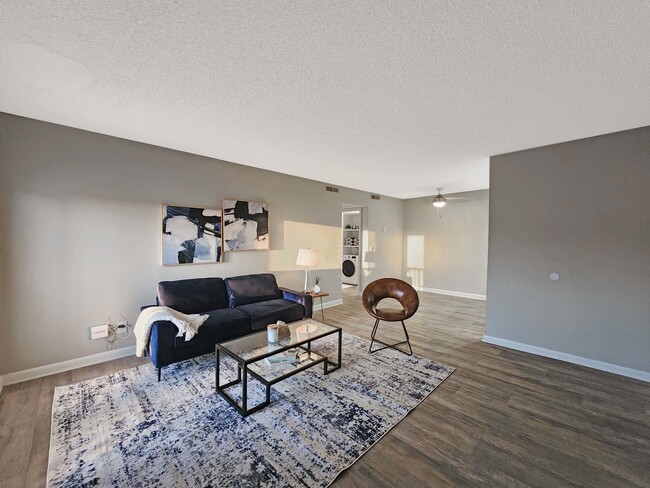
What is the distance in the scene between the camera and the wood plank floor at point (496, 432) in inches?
63.1

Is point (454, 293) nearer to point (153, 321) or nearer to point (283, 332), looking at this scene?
point (283, 332)

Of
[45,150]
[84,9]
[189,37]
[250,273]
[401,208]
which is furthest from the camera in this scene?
[401,208]

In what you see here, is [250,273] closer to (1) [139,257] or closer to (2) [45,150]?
(1) [139,257]

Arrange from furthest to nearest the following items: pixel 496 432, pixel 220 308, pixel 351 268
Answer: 1. pixel 351 268
2. pixel 220 308
3. pixel 496 432

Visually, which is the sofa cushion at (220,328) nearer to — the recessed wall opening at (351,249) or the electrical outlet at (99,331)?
the electrical outlet at (99,331)

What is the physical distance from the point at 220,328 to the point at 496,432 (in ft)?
8.61

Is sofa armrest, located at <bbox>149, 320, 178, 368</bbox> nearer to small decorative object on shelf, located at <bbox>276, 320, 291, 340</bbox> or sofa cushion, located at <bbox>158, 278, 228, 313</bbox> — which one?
sofa cushion, located at <bbox>158, 278, 228, 313</bbox>

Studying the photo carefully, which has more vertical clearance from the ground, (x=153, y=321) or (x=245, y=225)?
(x=245, y=225)

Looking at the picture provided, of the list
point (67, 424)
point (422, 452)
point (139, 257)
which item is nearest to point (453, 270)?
point (422, 452)

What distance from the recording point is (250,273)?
4.30m

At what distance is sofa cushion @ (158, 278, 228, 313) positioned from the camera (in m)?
3.15

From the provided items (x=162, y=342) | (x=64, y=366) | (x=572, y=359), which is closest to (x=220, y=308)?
(x=162, y=342)

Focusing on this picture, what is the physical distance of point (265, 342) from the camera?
8.54ft

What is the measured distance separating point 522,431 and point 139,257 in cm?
408
